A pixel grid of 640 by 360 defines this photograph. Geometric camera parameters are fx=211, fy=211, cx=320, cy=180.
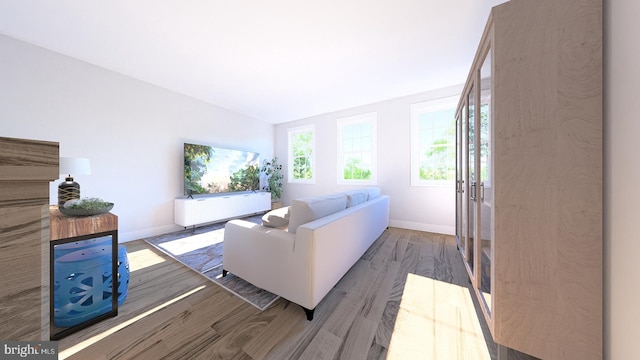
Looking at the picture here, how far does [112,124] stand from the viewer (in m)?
2.91

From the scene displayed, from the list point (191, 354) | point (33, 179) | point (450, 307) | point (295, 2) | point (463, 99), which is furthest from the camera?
point (463, 99)

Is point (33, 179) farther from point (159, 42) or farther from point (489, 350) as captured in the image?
point (159, 42)

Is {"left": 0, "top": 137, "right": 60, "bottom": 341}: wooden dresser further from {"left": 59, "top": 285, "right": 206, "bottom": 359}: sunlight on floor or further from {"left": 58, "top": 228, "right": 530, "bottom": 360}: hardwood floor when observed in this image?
{"left": 59, "top": 285, "right": 206, "bottom": 359}: sunlight on floor

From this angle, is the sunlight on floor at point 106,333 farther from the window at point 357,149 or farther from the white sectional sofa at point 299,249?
the window at point 357,149

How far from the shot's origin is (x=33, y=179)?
11.3 inches

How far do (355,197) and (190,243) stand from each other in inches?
94.3

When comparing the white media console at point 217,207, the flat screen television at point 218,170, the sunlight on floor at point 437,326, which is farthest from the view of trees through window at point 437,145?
the flat screen television at point 218,170

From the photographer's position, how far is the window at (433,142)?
341 centimetres

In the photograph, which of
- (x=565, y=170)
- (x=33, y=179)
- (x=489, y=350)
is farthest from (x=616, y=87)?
(x=33, y=179)

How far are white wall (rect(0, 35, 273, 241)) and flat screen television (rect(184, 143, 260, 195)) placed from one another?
219mm

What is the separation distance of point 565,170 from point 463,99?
50.3 inches

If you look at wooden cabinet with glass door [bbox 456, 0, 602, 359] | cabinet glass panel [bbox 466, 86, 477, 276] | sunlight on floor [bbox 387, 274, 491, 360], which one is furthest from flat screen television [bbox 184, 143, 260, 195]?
wooden cabinet with glass door [bbox 456, 0, 602, 359]

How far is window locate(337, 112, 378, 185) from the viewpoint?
4.13m

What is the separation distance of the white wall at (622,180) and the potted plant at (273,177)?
4.87 metres
